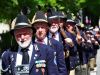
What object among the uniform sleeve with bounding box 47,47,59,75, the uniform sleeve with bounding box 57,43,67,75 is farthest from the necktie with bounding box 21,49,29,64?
the uniform sleeve with bounding box 57,43,67,75

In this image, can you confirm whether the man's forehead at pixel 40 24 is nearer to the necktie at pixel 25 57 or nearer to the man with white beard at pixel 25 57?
the man with white beard at pixel 25 57

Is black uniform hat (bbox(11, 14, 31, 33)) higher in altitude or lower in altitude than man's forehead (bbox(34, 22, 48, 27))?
higher

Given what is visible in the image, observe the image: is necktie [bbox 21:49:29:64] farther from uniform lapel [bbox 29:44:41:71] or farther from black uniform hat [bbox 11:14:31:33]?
black uniform hat [bbox 11:14:31:33]

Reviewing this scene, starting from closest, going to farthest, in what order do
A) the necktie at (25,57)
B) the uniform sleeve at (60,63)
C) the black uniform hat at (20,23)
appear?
1. the necktie at (25,57)
2. the black uniform hat at (20,23)
3. the uniform sleeve at (60,63)

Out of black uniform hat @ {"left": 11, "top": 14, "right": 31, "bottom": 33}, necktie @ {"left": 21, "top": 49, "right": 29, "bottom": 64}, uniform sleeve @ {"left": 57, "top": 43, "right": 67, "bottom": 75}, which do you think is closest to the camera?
necktie @ {"left": 21, "top": 49, "right": 29, "bottom": 64}

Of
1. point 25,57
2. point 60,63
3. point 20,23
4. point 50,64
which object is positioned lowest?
point 60,63

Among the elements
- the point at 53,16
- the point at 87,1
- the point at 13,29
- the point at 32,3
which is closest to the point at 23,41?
the point at 13,29

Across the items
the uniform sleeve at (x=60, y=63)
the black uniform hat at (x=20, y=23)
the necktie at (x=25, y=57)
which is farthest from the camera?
the uniform sleeve at (x=60, y=63)

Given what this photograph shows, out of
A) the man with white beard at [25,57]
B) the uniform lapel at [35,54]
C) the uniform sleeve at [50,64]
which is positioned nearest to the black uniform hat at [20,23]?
the man with white beard at [25,57]

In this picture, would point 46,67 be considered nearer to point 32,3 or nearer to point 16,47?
point 16,47

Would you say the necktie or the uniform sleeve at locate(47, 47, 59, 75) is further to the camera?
the uniform sleeve at locate(47, 47, 59, 75)

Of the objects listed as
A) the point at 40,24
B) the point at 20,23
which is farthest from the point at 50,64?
the point at 40,24

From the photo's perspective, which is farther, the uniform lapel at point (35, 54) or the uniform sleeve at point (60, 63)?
the uniform sleeve at point (60, 63)

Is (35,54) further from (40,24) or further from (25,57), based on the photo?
(40,24)
